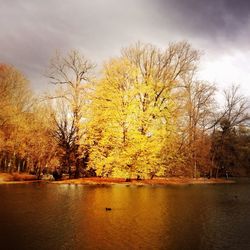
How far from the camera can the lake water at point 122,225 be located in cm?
1133

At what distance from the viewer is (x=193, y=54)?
49531 millimetres

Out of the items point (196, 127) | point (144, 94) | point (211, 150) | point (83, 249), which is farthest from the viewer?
point (211, 150)

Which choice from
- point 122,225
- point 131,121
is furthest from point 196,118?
point 122,225

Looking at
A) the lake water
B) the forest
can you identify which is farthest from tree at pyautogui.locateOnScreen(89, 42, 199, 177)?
the lake water

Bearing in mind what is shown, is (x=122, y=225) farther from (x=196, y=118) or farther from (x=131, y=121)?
(x=196, y=118)

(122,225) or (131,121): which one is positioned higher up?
(131,121)

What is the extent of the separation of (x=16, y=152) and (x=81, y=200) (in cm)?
2871

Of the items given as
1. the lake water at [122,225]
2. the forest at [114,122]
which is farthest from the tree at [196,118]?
the lake water at [122,225]

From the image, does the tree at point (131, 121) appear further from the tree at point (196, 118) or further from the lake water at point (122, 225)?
the lake water at point (122, 225)

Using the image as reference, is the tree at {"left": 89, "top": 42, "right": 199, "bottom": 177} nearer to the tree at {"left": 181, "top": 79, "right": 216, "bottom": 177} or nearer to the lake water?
the tree at {"left": 181, "top": 79, "right": 216, "bottom": 177}

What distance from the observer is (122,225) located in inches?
559

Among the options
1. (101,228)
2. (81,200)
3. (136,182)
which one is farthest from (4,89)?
(101,228)

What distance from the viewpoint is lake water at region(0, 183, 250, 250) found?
11.3 m

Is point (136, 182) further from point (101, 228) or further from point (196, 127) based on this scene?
point (101, 228)
